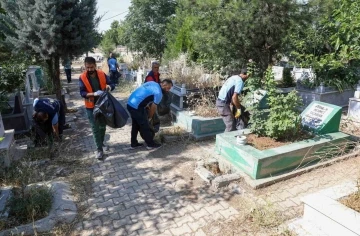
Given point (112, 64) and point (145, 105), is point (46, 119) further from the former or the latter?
point (112, 64)

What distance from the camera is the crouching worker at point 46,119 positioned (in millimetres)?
5391

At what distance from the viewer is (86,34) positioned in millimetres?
6957

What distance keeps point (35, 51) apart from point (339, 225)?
7.16m

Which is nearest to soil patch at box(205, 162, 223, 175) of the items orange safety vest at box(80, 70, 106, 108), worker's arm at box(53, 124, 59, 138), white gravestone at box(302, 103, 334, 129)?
white gravestone at box(302, 103, 334, 129)

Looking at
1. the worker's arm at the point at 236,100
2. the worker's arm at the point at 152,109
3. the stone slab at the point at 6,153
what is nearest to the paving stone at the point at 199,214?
the worker's arm at the point at 236,100

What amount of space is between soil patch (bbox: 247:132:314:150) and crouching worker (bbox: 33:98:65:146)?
3.77 meters

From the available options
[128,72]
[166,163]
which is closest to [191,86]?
[166,163]

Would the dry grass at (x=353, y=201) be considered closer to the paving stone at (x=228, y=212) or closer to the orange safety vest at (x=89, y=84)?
the paving stone at (x=228, y=212)

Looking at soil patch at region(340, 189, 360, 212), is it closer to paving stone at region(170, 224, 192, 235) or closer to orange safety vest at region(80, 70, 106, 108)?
paving stone at region(170, 224, 192, 235)

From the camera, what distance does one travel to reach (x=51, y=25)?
639 cm

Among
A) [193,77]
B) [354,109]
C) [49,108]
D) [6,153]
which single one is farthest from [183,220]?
[354,109]

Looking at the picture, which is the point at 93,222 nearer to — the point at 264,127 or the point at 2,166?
the point at 2,166

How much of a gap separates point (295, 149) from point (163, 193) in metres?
2.06

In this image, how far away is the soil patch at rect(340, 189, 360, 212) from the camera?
8.89 ft
